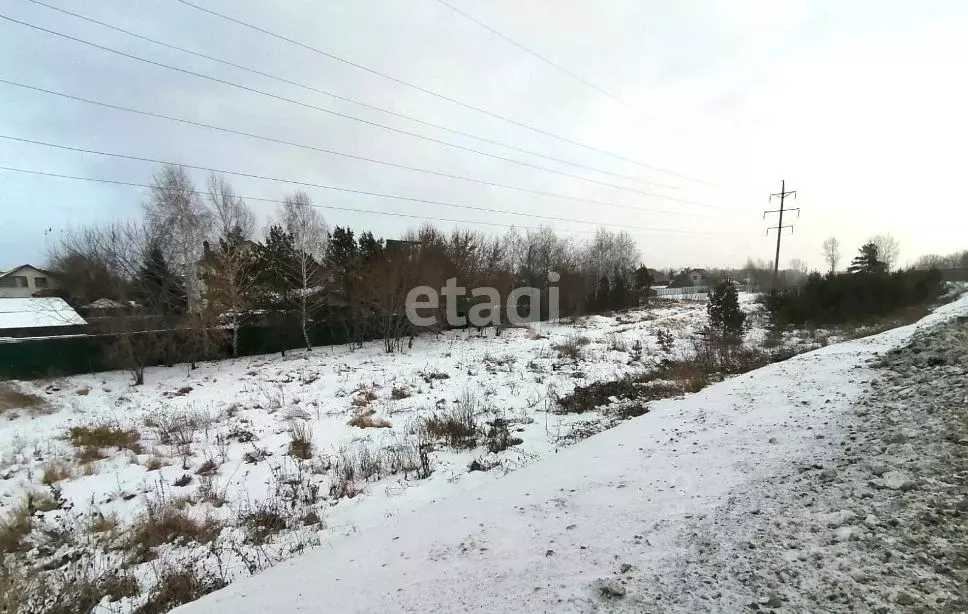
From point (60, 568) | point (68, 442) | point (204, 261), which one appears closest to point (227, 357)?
point (204, 261)

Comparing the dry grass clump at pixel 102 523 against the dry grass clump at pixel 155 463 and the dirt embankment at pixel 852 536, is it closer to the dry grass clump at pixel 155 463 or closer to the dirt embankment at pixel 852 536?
the dry grass clump at pixel 155 463

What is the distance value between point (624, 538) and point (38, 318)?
2623 cm

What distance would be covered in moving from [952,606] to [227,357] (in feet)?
75.5

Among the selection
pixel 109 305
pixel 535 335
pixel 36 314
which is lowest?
pixel 535 335

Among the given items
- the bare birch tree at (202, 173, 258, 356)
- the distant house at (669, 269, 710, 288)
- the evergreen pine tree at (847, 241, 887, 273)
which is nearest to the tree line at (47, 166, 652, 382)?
the bare birch tree at (202, 173, 258, 356)

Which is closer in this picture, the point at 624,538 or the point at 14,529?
the point at 624,538

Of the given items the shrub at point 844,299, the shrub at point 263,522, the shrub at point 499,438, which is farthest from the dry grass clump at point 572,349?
the shrub at point 263,522

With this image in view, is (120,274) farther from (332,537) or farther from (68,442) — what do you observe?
(332,537)

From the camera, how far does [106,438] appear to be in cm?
845

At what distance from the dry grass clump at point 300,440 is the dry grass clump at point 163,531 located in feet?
6.78

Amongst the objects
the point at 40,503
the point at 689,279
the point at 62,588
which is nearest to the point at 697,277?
the point at 689,279

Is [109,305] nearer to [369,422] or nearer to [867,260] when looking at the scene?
[369,422]

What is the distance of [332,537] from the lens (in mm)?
4098

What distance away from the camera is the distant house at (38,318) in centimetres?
1722
